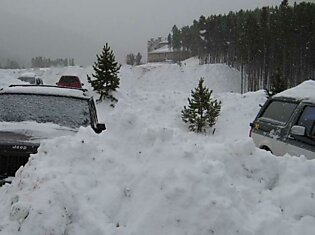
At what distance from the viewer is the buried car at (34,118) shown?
507cm

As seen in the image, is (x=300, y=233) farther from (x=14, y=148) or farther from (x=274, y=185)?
(x=14, y=148)

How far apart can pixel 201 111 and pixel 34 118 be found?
1313 centimetres

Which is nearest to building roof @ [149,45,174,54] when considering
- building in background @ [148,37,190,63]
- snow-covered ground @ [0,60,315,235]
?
building in background @ [148,37,190,63]

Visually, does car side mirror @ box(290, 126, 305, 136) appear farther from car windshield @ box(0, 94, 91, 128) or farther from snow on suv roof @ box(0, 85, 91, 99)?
snow on suv roof @ box(0, 85, 91, 99)

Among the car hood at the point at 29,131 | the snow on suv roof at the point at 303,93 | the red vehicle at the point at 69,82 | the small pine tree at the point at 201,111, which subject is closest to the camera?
the car hood at the point at 29,131

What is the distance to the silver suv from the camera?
6176mm

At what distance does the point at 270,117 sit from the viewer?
25.6 ft

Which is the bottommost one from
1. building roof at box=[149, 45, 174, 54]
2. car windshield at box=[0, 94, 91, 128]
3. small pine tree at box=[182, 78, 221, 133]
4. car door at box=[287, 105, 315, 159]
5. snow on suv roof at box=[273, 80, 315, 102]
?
small pine tree at box=[182, 78, 221, 133]

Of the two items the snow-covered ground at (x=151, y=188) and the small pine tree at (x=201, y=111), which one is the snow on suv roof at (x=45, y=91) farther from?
the small pine tree at (x=201, y=111)

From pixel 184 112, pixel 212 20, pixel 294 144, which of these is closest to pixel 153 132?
pixel 294 144

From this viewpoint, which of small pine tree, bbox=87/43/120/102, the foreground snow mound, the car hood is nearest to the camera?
the foreground snow mound

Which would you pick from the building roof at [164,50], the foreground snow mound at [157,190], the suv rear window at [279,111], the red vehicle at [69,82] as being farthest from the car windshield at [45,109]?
the building roof at [164,50]

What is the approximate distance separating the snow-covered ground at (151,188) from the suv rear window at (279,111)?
244 centimetres

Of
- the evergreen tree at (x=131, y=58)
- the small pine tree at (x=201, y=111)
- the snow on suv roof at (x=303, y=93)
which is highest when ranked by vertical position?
the evergreen tree at (x=131, y=58)
